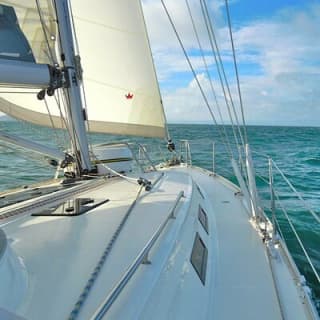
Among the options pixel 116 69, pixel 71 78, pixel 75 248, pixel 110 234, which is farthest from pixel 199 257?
pixel 116 69

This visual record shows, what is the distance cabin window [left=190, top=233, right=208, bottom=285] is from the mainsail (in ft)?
8.67

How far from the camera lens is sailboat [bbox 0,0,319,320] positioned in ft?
4.32

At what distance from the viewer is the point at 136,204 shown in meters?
2.44

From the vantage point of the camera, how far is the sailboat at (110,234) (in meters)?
1.32

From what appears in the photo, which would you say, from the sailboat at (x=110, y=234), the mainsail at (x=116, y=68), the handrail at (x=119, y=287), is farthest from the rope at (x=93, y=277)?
the mainsail at (x=116, y=68)

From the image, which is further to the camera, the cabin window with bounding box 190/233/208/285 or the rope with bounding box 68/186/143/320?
the cabin window with bounding box 190/233/208/285

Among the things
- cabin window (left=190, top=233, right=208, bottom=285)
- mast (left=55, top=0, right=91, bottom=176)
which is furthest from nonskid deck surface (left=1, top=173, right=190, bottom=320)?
→ mast (left=55, top=0, right=91, bottom=176)

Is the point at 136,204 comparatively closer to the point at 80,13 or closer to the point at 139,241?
the point at 139,241

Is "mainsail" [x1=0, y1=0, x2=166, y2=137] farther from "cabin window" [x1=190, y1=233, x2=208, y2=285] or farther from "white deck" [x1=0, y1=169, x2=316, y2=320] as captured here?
"cabin window" [x1=190, y1=233, x2=208, y2=285]

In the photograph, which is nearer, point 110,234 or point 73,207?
point 110,234

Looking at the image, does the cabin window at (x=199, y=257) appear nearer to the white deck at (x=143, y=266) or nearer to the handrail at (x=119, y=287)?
the white deck at (x=143, y=266)

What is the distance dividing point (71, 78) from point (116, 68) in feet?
5.59

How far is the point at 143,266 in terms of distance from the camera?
1535mm

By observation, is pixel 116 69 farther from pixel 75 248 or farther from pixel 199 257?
pixel 75 248
